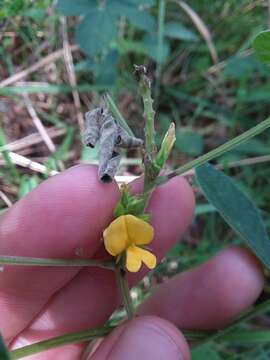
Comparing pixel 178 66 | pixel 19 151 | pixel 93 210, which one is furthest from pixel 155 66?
pixel 93 210

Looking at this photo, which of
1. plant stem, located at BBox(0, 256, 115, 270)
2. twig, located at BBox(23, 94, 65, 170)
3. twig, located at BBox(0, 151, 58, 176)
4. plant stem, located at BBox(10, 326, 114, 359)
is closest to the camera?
plant stem, located at BBox(0, 256, 115, 270)

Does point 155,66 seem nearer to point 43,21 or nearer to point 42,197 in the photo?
point 43,21

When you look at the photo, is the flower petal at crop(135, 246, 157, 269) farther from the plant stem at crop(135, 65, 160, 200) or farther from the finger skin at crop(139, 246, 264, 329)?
the finger skin at crop(139, 246, 264, 329)

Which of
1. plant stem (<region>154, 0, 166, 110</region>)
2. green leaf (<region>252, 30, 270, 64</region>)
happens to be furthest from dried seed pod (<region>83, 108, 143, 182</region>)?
plant stem (<region>154, 0, 166, 110</region>)

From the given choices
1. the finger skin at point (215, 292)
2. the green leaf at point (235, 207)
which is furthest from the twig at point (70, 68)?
the green leaf at point (235, 207)

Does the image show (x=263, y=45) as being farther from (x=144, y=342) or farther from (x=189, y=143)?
(x=189, y=143)

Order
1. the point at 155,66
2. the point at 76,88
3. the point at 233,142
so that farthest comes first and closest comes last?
1. the point at 155,66
2. the point at 76,88
3. the point at 233,142
